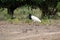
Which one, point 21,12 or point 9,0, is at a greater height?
point 9,0

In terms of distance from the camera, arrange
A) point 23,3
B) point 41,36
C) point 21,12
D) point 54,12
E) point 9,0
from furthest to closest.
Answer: point 21,12 < point 54,12 < point 23,3 < point 9,0 < point 41,36

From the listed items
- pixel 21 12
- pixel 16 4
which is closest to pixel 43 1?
pixel 16 4

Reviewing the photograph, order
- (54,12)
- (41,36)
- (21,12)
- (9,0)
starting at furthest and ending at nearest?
(21,12) → (54,12) → (9,0) → (41,36)

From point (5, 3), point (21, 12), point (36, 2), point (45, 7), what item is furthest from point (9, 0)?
point (21, 12)

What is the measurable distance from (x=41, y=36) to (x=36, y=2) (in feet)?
27.0

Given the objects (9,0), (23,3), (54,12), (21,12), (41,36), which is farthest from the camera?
(21,12)

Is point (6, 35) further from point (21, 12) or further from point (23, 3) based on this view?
point (21, 12)

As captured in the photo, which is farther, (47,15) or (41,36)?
(47,15)

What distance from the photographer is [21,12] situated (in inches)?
958

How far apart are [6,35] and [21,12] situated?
49.3ft

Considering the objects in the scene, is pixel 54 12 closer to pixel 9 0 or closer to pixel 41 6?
pixel 41 6

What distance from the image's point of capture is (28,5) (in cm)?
1847

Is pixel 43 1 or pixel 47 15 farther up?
pixel 43 1

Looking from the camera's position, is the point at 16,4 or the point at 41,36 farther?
the point at 16,4
